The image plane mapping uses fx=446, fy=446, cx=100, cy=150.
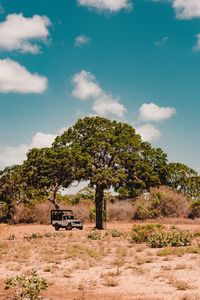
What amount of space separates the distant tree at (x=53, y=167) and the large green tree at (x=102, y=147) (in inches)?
37.2

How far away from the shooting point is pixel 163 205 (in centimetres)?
5816

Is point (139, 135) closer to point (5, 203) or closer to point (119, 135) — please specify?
point (119, 135)

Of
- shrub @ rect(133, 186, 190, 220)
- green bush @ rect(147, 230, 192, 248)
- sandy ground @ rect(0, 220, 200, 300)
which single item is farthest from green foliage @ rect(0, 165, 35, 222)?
green bush @ rect(147, 230, 192, 248)

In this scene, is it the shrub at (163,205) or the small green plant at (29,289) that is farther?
the shrub at (163,205)

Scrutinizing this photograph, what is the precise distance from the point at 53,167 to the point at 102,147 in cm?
579

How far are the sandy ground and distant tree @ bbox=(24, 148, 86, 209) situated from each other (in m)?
17.5

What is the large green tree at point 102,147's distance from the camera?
44719mm

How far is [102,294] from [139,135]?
3382 cm

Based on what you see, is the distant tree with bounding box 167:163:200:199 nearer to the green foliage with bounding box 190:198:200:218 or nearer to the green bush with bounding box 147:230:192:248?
the green foliage with bounding box 190:198:200:218

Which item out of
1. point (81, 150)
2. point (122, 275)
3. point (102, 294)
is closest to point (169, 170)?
point (81, 150)

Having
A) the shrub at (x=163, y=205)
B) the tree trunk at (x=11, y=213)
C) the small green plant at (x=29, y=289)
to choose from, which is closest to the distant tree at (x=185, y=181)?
the shrub at (x=163, y=205)

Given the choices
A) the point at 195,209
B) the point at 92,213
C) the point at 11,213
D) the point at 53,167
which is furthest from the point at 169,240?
the point at 11,213

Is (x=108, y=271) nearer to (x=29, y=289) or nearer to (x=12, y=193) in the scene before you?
(x=29, y=289)

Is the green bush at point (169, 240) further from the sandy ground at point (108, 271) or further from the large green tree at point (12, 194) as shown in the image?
the large green tree at point (12, 194)
